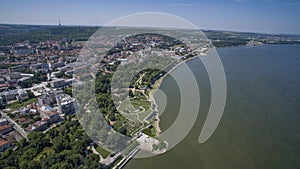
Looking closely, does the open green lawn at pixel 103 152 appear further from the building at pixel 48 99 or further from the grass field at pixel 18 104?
the grass field at pixel 18 104

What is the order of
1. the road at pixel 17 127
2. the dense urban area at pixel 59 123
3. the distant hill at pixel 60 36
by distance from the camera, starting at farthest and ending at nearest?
the distant hill at pixel 60 36 → the road at pixel 17 127 → the dense urban area at pixel 59 123

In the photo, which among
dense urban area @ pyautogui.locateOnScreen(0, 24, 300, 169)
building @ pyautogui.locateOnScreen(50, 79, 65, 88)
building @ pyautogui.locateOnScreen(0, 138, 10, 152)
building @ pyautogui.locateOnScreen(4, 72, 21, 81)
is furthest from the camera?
building @ pyautogui.locateOnScreen(4, 72, 21, 81)

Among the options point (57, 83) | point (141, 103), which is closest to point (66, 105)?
point (141, 103)

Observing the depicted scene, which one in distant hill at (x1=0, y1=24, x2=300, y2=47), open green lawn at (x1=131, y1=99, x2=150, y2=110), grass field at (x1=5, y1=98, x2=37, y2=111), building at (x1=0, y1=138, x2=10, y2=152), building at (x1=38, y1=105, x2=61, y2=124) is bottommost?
building at (x1=0, y1=138, x2=10, y2=152)

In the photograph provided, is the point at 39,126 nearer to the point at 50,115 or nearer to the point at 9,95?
the point at 50,115

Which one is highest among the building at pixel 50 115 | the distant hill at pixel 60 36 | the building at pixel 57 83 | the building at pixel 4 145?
the distant hill at pixel 60 36

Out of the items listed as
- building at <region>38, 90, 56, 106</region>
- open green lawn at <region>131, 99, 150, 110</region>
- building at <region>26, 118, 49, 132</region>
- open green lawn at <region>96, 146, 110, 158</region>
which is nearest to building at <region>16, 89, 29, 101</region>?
building at <region>38, 90, 56, 106</region>

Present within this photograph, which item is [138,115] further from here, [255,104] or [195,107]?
[255,104]

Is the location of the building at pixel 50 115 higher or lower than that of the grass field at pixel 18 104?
higher

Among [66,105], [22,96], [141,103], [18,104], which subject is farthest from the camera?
[22,96]

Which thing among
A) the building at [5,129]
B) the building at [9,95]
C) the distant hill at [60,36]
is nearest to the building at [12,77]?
the building at [9,95]

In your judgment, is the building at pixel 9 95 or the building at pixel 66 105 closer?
the building at pixel 66 105

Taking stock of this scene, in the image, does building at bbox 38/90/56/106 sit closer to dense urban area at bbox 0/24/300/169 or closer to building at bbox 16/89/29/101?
dense urban area at bbox 0/24/300/169
